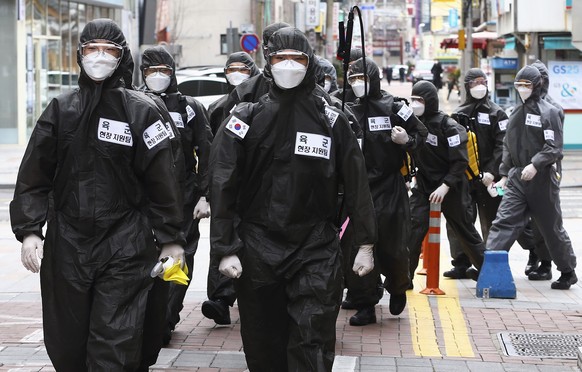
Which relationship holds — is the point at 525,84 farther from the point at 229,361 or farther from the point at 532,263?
the point at 229,361

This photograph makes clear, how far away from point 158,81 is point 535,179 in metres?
3.66

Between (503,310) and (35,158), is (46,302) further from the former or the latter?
(503,310)

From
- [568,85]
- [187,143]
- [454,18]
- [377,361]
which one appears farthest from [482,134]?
[454,18]

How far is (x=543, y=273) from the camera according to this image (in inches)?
439

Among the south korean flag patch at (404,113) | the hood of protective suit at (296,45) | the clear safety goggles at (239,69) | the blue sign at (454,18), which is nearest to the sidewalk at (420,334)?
the south korean flag patch at (404,113)

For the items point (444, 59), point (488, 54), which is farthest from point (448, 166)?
point (444, 59)

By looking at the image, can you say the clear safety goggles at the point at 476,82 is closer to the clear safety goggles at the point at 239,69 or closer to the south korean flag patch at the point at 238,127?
the clear safety goggles at the point at 239,69

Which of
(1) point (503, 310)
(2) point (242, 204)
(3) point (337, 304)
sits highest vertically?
(2) point (242, 204)

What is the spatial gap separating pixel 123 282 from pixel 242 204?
75cm

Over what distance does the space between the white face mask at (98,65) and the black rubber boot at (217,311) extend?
10.3 feet

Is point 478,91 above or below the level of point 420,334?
above

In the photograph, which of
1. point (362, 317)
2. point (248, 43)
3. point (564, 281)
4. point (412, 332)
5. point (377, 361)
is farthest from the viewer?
point (248, 43)

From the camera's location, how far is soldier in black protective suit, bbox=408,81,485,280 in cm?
991

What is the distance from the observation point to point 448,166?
10109mm
